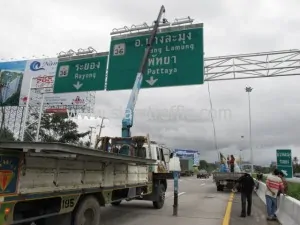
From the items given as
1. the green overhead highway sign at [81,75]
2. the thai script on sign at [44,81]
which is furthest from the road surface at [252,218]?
the thai script on sign at [44,81]

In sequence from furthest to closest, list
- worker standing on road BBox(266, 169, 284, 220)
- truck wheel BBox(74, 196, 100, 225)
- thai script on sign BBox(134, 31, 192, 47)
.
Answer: thai script on sign BBox(134, 31, 192, 47) < worker standing on road BBox(266, 169, 284, 220) < truck wheel BBox(74, 196, 100, 225)

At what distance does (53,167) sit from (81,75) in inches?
470

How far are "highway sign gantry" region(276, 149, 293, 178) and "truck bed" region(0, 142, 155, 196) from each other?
26.5 feet

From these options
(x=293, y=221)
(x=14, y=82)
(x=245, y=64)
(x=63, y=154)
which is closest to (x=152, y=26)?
(x=245, y=64)

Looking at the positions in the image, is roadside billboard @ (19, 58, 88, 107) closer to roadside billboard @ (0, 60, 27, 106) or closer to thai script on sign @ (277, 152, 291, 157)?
roadside billboard @ (0, 60, 27, 106)

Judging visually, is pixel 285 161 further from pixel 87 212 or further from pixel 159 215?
pixel 87 212

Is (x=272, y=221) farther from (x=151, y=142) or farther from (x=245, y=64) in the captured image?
(x=245, y=64)

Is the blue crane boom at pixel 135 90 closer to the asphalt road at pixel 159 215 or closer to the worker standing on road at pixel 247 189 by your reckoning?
the asphalt road at pixel 159 215

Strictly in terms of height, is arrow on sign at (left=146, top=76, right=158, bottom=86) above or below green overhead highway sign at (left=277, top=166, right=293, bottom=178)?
above

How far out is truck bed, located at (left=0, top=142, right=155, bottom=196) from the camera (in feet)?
18.7

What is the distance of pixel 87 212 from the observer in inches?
316

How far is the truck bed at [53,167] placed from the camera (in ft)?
18.7

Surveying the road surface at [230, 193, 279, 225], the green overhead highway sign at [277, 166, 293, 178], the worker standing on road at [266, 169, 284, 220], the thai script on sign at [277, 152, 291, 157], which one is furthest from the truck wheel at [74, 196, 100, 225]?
the thai script on sign at [277, 152, 291, 157]

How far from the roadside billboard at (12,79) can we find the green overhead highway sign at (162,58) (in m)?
14.7
